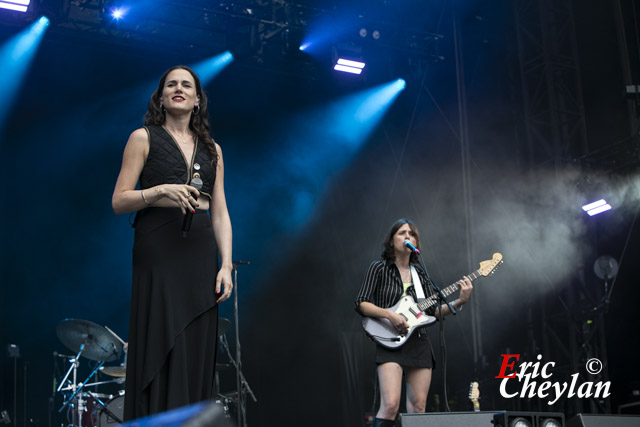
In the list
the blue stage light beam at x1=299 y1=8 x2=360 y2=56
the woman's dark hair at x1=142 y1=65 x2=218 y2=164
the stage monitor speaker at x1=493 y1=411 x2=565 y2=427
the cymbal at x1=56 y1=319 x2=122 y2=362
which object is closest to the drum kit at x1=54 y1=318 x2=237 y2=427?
the cymbal at x1=56 y1=319 x2=122 y2=362

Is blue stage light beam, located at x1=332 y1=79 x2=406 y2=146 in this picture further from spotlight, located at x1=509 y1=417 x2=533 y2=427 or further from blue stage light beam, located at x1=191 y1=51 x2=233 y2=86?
spotlight, located at x1=509 y1=417 x2=533 y2=427

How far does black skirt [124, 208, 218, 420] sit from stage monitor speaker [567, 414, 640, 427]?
1.51m

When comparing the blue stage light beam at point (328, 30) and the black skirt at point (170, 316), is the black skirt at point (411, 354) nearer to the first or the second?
the black skirt at point (170, 316)

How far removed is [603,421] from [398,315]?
1.60 m

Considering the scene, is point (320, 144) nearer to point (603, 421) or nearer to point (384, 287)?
point (384, 287)

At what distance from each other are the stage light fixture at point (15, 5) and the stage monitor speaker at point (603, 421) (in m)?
7.13

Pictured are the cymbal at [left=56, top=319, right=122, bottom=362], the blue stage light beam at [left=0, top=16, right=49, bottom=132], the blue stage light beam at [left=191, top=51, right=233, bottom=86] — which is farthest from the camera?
the blue stage light beam at [left=191, top=51, right=233, bottom=86]

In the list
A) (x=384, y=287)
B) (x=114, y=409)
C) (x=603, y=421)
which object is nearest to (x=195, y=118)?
(x=603, y=421)

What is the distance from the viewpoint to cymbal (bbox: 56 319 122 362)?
593 centimetres

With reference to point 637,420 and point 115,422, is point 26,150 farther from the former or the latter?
point 637,420

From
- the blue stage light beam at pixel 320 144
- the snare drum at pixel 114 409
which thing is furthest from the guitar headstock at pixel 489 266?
the blue stage light beam at pixel 320 144

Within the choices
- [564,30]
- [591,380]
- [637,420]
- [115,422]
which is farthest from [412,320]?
[564,30]

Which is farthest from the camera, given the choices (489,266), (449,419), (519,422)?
(489,266)

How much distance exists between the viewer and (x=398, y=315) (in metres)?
4.16
